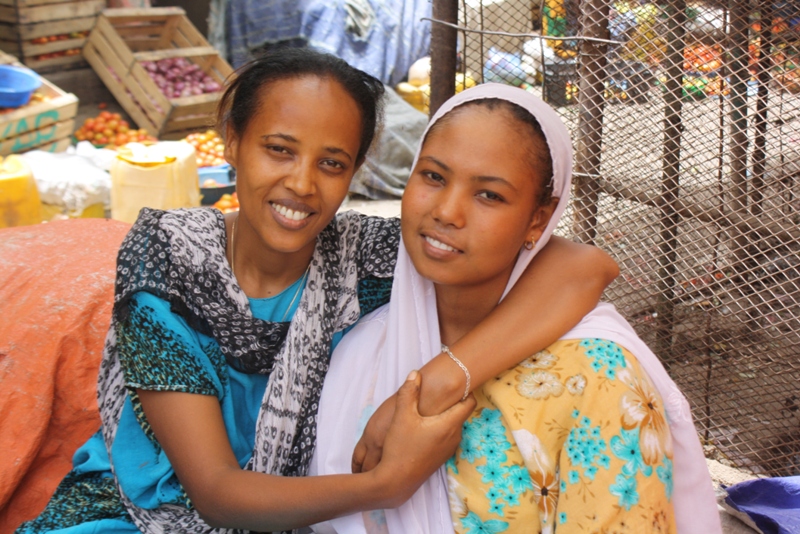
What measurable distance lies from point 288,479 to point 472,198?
2.35 ft

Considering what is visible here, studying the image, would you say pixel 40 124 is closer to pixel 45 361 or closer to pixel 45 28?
pixel 45 28

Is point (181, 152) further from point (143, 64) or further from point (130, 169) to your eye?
point (143, 64)

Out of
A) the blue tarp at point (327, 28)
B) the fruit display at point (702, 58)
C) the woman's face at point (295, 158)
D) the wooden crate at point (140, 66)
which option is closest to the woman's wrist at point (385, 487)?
the woman's face at point (295, 158)

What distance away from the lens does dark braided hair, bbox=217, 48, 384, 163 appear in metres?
1.77

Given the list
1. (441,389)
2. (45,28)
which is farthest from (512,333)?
(45,28)

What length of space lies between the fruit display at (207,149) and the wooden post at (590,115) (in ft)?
13.7

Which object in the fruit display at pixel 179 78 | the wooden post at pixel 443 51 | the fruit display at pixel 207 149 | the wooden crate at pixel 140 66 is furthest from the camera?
the fruit display at pixel 179 78

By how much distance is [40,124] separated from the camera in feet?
18.1

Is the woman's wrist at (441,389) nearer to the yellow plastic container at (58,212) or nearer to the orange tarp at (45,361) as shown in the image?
the orange tarp at (45,361)

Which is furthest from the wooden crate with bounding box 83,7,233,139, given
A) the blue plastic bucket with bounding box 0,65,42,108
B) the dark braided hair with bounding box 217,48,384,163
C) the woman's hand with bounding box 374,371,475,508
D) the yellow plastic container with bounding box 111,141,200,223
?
the woman's hand with bounding box 374,371,475,508

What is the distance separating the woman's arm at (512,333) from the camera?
154 centimetres

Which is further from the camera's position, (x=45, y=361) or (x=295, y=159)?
(x=45, y=361)

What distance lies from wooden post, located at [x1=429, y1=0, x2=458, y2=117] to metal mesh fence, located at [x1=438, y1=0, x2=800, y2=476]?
0.35ft

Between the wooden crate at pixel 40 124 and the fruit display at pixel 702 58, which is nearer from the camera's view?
the fruit display at pixel 702 58
